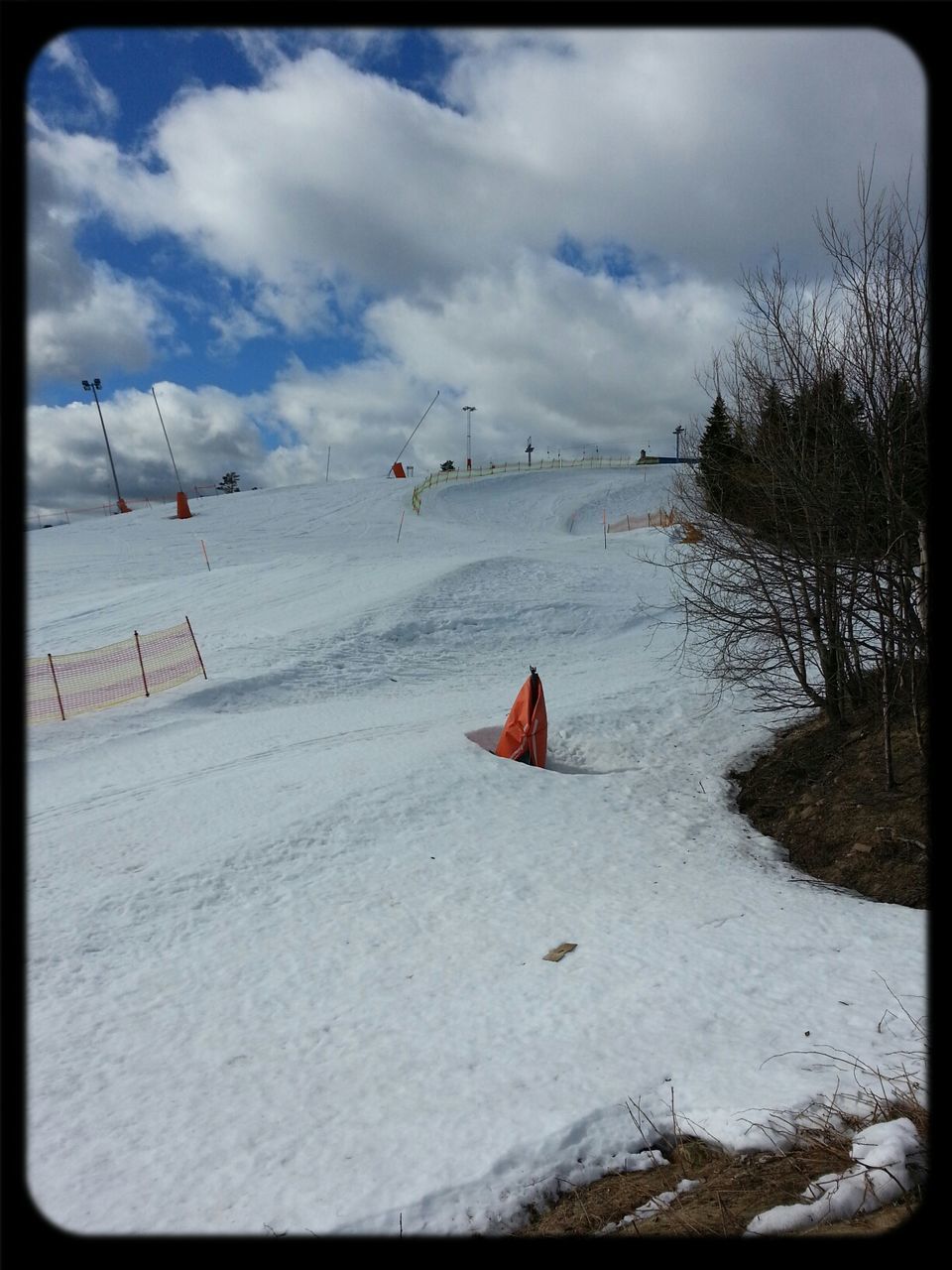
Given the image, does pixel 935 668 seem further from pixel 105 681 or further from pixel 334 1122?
pixel 105 681

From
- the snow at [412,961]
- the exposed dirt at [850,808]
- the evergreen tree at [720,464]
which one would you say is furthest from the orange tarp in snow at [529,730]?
the evergreen tree at [720,464]

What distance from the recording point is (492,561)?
2409cm

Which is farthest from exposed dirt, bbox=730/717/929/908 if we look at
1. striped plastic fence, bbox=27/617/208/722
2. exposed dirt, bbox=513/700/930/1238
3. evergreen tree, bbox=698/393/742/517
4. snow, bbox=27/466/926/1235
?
A: striped plastic fence, bbox=27/617/208/722

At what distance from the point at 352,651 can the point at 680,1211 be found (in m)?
14.8

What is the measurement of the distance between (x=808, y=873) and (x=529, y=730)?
13.4 ft

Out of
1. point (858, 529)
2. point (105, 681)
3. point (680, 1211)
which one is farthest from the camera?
point (105, 681)

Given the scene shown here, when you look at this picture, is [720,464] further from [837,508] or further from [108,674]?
[108,674]

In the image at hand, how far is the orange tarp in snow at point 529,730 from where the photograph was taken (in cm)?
1062

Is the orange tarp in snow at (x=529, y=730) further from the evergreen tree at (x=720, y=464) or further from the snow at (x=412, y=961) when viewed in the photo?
the evergreen tree at (x=720, y=464)

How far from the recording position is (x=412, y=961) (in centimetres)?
583

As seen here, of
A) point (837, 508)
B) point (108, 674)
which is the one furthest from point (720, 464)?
point (108, 674)

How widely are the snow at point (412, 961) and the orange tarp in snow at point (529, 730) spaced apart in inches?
18.5

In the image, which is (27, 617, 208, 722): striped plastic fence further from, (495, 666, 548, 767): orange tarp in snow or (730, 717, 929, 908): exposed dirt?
(730, 717, 929, 908): exposed dirt

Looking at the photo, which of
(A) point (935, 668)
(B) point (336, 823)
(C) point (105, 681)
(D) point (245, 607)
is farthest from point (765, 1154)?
(D) point (245, 607)
